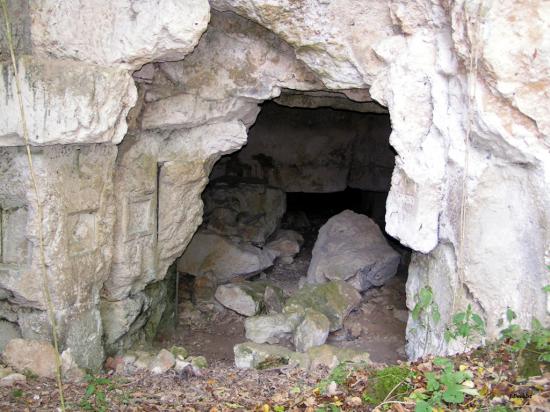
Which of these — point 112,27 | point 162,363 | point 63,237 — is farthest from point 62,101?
point 162,363

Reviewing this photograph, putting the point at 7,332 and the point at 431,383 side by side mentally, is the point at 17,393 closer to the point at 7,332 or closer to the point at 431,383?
the point at 7,332

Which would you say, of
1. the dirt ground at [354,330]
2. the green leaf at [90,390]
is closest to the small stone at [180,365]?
the dirt ground at [354,330]

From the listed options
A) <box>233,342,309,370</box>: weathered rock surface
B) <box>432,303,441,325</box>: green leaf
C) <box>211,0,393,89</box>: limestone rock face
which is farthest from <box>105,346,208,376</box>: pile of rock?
<box>211,0,393,89</box>: limestone rock face

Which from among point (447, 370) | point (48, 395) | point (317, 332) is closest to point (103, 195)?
point (48, 395)

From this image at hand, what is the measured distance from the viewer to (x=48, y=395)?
3.81m

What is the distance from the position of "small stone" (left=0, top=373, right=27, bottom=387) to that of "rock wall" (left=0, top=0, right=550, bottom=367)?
0.44 meters

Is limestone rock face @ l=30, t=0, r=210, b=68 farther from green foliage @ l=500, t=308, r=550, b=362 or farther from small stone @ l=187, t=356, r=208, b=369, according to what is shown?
green foliage @ l=500, t=308, r=550, b=362

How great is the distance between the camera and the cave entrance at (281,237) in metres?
6.30

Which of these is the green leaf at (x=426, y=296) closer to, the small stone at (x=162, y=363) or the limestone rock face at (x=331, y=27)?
the limestone rock face at (x=331, y=27)

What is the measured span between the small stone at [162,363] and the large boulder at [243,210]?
3.38 metres

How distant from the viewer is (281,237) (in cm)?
895

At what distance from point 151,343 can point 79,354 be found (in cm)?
137

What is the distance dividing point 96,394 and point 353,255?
12.7 feet

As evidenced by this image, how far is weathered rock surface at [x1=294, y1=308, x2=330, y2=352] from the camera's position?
5.61m
